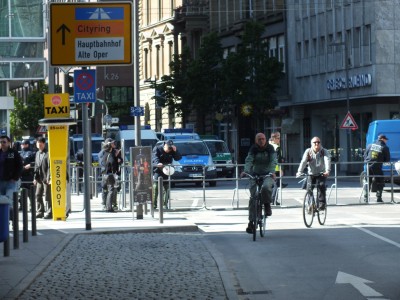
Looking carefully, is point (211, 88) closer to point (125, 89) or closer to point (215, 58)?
point (215, 58)

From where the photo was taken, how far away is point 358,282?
45.5 feet

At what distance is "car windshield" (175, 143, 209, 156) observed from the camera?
4806cm

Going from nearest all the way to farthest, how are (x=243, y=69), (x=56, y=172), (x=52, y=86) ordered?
(x=56, y=172) → (x=52, y=86) → (x=243, y=69)

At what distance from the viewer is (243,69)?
6612 centimetres

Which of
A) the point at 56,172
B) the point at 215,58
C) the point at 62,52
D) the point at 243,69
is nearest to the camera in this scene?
the point at 62,52

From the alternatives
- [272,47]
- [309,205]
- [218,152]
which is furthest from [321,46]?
[309,205]

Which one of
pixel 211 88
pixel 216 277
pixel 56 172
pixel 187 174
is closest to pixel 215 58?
pixel 211 88

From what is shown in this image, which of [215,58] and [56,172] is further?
[215,58]

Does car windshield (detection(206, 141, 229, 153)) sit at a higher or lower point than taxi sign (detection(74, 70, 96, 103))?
lower

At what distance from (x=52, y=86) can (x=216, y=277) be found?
17893 mm

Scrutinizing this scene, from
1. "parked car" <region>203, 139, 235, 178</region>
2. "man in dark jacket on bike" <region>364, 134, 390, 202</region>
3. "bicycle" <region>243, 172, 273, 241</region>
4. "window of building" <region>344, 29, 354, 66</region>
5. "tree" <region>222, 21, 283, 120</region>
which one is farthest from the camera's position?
"tree" <region>222, 21, 283, 120</region>

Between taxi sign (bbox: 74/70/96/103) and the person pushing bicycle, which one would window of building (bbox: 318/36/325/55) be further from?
taxi sign (bbox: 74/70/96/103)

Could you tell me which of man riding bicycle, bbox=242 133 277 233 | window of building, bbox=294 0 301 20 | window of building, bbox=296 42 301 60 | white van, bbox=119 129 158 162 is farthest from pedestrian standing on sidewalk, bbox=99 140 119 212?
window of building, bbox=296 42 301 60

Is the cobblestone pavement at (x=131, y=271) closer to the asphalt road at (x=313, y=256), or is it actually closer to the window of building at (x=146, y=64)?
the asphalt road at (x=313, y=256)
